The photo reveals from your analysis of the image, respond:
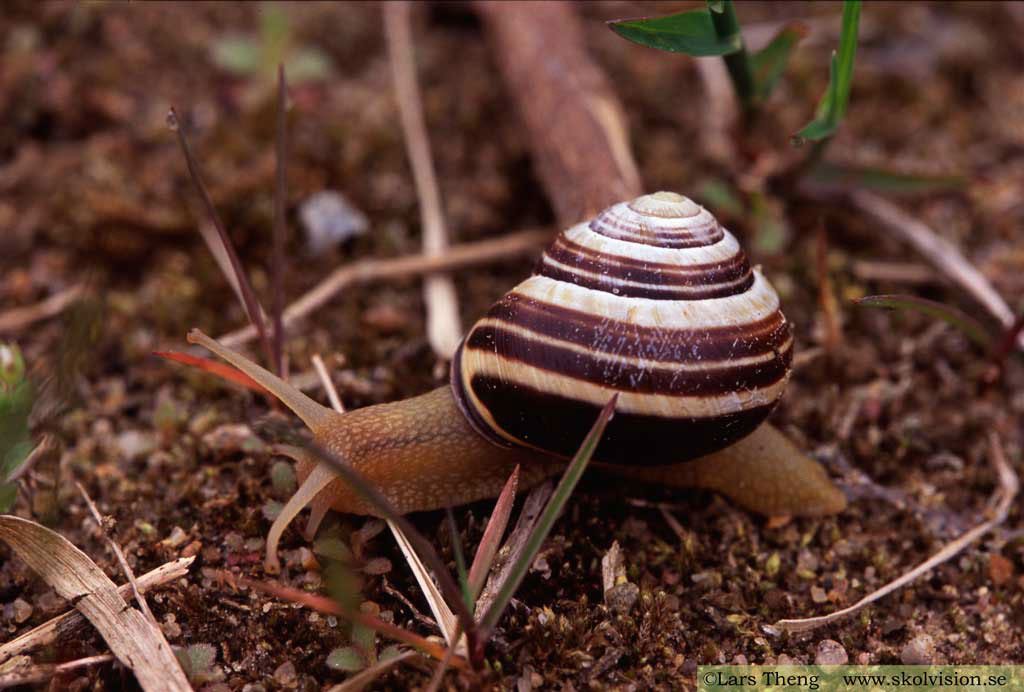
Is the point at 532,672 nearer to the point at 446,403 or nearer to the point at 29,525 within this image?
the point at 446,403

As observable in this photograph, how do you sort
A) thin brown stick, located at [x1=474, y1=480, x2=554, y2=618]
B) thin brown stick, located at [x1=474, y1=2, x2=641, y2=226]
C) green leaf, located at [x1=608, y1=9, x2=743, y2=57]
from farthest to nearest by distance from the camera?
thin brown stick, located at [x1=474, y1=2, x2=641, y2=226]
green leaf, located at [x1=608, y1=9, x2=743, y2=57]
thin brown stick, located at [x1=474, y1=480, x2=554, y2=618]

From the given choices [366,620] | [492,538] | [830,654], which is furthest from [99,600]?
[830,654]


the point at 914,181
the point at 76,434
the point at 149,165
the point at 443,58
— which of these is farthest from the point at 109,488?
the point at 914,181

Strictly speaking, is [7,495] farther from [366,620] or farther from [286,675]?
[366,620]

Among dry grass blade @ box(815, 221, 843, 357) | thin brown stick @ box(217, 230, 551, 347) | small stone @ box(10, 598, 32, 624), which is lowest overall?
dry grass blade @ box(815, 221, 843, 357)

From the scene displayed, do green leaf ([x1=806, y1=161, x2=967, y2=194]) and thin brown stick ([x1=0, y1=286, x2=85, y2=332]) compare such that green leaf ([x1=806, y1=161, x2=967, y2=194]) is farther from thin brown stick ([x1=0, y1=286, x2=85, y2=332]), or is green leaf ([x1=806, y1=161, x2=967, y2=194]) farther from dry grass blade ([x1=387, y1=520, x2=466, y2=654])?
thin brown stick ([x1=0, y1=286, x2=85, y2=332])

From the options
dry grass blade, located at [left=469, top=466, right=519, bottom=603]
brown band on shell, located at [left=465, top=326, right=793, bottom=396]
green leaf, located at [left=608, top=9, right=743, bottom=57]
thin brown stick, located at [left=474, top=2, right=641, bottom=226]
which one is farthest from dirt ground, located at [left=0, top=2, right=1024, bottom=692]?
green leaf, located at [left=608, top=9, right=743, bottom=57]
